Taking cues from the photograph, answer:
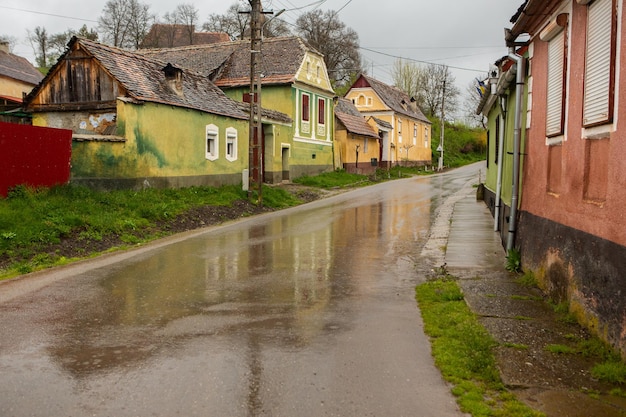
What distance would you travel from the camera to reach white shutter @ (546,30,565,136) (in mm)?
7691

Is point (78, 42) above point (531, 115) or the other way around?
above

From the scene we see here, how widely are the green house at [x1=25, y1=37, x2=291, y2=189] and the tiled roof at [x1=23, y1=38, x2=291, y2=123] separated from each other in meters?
0.05

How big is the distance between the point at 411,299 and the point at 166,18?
58.5 meters

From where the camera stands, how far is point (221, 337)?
20.1 ft

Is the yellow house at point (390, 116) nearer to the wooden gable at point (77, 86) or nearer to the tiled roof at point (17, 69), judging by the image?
the tiled roof at point (17, 69)

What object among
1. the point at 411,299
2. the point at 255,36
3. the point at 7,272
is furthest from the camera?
the point at 255,36

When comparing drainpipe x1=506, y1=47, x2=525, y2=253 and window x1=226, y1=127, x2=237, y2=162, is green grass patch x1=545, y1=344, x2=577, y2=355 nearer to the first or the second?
drainpipe x1=506, y1=47, x2=525, y2=253

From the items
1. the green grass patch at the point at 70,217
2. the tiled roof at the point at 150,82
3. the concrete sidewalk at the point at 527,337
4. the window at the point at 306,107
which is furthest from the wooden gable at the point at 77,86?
the window at the point at 306,107

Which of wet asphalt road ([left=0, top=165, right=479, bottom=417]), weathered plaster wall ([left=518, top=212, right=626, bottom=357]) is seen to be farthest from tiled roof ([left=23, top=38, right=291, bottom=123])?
weathered plaster wall ([left=518, top=212, right=626, bottom=357])

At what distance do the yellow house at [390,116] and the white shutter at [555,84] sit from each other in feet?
128

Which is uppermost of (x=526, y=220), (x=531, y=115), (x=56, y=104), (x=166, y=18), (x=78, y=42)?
(x=166, y=18)

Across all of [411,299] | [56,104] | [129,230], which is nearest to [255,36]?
[56,104]

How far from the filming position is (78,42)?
18844 mm

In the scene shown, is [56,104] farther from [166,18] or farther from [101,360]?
[166,18]
